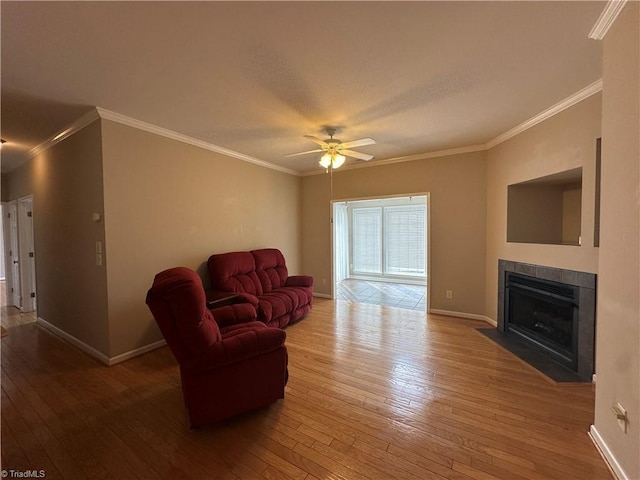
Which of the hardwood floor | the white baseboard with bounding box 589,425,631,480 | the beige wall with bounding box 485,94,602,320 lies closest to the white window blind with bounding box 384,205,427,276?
the beige wall with bounding box 485,94,602,320

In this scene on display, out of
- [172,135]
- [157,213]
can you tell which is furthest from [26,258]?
[172,135]

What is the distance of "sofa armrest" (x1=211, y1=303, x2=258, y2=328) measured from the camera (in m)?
2.54

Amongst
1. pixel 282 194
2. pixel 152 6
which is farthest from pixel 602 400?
pixel 282 194

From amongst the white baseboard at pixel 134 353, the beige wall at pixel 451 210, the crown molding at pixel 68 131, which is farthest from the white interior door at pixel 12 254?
the beige wall at pixel 451 210

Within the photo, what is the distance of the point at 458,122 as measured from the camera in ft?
10.0

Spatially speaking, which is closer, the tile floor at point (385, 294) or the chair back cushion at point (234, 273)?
the chair back cushion at point (234, 273)

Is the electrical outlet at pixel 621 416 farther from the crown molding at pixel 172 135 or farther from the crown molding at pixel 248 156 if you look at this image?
the crown molding at pixel 172 135

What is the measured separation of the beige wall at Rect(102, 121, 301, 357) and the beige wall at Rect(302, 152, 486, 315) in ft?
7.71

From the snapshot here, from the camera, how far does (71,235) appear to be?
3.14m

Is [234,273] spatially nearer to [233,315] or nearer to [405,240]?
[233,315]

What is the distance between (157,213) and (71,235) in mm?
1076

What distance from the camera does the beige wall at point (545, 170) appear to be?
2393 millimetres

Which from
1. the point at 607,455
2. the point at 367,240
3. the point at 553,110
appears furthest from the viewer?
the point at 367,240

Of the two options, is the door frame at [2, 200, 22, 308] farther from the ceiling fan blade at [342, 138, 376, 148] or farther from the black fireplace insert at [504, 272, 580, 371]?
the black fireplace insert at [504, 272, 580, 371]
